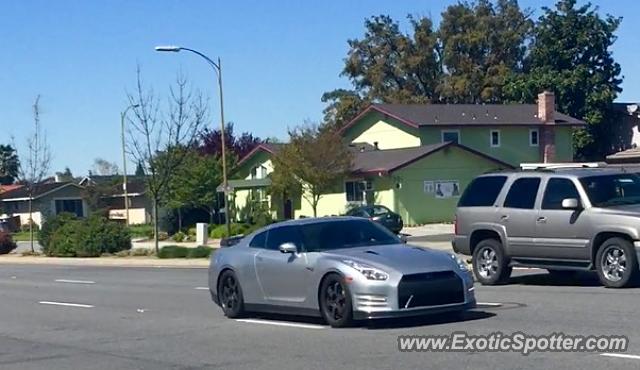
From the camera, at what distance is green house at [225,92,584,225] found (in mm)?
57719

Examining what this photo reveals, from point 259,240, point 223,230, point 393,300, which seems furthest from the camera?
point 223,230

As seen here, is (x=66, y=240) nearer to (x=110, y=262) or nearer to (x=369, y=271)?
(x=110, y=262)

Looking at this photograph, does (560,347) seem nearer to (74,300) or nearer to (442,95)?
(74,300)

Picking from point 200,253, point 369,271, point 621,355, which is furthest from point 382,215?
point 621,355

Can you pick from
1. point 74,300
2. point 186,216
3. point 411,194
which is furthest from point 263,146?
point 74,300

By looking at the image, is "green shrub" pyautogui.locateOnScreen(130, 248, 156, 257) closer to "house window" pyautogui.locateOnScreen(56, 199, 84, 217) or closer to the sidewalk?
the sidewalk

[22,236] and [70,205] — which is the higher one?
[70,205]

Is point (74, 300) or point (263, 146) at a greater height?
point (263, 146)

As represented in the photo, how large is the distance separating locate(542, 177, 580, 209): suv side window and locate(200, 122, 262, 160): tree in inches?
2123

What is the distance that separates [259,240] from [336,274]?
222 cm

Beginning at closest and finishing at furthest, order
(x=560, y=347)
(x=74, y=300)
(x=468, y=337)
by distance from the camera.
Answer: (x=560, y=347) < (x=468, y=337) < (x=74, y=300)

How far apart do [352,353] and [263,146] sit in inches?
2207

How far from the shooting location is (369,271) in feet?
44.5

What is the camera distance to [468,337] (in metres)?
12.4
